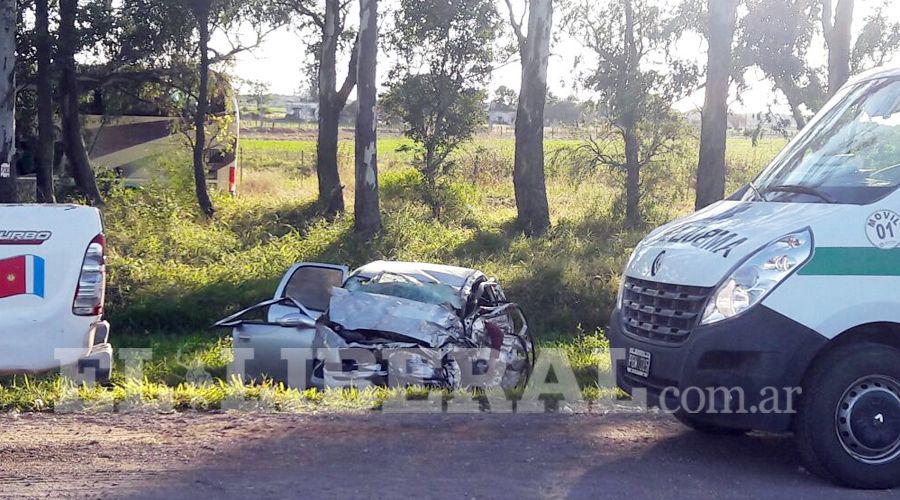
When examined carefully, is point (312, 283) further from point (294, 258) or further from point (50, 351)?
point (294, 258)

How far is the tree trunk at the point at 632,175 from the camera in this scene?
21406mm

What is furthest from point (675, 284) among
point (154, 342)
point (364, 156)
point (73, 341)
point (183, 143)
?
point (183, 143)

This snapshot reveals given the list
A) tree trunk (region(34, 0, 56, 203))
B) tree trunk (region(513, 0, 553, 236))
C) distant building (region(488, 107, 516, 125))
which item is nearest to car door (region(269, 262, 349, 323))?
tree trunk (region(513, 0, 553, 236))

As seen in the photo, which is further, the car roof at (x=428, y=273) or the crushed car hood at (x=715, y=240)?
the car roof at (x=428, y=273)

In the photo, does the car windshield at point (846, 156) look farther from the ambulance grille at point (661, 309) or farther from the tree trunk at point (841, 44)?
the tree trunk at point (841, 44)

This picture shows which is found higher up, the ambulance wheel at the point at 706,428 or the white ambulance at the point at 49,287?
the white ambulance at the point at 49,287

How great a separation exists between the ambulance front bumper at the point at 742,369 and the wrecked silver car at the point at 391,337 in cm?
291

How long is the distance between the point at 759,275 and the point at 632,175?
52.4 feet

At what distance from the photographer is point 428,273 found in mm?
9789

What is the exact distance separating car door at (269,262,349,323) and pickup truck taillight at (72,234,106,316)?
3737 millimetres

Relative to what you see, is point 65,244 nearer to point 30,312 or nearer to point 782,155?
point 30,312

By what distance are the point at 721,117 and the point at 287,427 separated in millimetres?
10822

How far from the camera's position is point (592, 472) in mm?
6355

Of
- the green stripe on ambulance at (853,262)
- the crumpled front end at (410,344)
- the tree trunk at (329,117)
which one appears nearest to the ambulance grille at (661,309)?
the green stripe on ambulance at (853,262)
